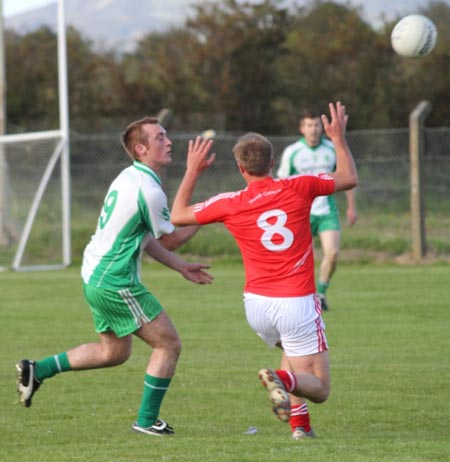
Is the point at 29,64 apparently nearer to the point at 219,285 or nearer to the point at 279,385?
the point at 219,285

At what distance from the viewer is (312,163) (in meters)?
13.2

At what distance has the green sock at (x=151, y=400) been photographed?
6.98 meters

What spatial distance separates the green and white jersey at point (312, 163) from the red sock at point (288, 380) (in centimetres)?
706

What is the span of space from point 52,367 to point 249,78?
26.6 meters

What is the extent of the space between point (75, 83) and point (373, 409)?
91.6ft

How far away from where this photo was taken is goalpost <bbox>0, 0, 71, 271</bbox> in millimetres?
19656

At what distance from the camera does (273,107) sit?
108 feet

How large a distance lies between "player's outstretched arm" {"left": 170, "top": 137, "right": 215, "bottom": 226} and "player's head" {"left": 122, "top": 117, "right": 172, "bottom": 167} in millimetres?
427

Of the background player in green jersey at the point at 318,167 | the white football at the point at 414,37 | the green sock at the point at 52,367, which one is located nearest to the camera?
the green sock at the point at 52,367

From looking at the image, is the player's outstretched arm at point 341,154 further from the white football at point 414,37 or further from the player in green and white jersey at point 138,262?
the white football at point 414,37

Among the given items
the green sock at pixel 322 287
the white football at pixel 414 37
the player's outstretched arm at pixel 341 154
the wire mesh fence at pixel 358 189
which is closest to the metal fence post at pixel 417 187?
the wire mesh fence at pixel 358 189

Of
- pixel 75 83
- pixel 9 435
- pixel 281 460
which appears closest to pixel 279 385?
pixel 281 460

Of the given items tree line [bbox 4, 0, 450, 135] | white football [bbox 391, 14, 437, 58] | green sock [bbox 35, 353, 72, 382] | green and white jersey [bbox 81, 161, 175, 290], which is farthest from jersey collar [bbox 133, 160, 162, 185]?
tree line [bbox 4, 0, 450, 135]

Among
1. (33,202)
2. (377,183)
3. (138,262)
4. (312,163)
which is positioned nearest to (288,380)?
(138,262)
